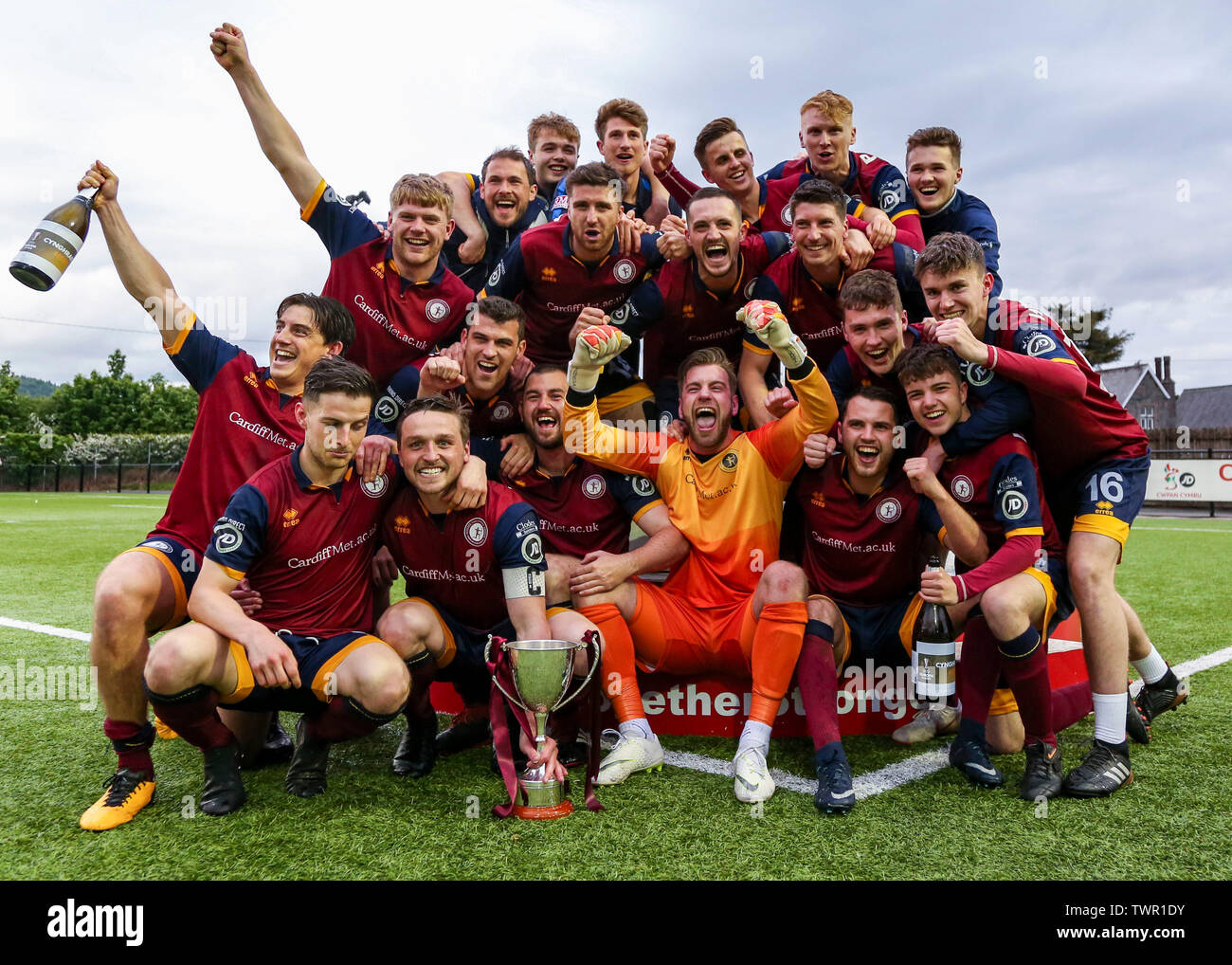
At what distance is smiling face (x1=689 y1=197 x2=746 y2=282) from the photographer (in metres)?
4.50

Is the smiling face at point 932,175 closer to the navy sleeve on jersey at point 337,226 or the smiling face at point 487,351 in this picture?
the smiling face at point 487,351

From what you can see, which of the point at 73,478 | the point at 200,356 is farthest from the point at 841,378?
the point at 73,478

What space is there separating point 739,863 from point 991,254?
3838 mm

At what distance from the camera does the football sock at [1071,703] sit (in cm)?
393

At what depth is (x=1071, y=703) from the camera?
404cm

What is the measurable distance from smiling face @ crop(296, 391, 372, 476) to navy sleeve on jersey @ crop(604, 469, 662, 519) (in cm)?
138

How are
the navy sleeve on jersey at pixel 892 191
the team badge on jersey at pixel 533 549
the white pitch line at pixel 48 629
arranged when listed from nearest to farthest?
1. the team badge on jersey at pixel 533 549
2. the navy sleeve on jersey at pixel 892 191
3. the white pitch line at pixel 48 629

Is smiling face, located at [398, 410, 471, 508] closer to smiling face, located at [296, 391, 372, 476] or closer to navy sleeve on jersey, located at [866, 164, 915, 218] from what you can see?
smiling face, located at [296, 391, 372, 476]

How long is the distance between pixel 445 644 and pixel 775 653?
1.46m

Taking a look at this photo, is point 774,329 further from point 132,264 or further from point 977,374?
point 132,264

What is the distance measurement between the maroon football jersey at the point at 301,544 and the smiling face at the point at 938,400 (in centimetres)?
246

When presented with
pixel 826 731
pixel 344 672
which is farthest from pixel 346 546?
pixel 826 731

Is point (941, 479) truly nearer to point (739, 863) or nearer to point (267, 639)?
point (739, 863)

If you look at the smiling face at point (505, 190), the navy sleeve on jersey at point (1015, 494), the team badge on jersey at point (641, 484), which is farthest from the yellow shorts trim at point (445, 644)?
the smiling face at point (505, 190)
